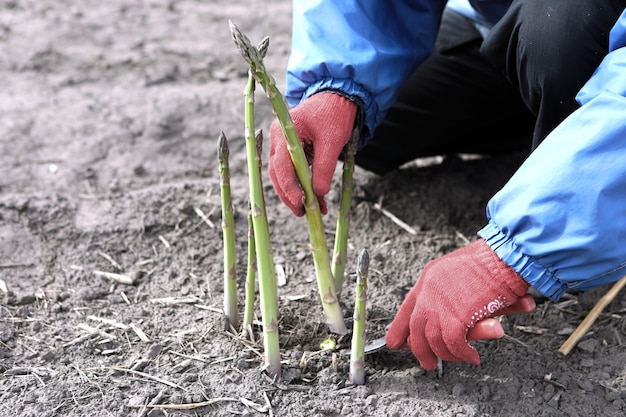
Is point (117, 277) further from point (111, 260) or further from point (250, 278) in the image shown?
point (250, 278)

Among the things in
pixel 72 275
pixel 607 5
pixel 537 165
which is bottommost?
pixel 72 275

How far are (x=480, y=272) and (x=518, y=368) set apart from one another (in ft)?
0.94

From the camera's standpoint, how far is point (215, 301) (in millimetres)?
1764

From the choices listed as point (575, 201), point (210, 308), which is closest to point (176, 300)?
point (210, 308)

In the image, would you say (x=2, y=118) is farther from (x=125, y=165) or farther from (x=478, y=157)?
(x=478, y=157)

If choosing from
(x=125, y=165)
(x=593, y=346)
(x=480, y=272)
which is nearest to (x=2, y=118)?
(x=125, y=165)

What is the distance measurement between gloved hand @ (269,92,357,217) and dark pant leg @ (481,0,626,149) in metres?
0.39

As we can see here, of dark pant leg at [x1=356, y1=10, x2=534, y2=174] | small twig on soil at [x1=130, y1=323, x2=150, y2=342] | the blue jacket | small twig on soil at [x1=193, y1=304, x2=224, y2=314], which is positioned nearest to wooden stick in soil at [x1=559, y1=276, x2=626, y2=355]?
the blue jacket

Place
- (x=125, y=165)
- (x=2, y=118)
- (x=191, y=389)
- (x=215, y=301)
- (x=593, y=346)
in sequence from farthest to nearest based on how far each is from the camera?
1. (x=2, y=118)
2. (x=125, y=165)
3. (x=215, y=301)
4. (x=593, y=346)
5. (x=191, y=389)

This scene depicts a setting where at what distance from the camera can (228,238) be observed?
5.11 ft

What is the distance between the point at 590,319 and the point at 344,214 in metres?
0.60

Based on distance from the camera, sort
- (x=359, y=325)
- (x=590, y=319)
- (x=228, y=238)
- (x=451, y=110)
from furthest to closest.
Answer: (x=451, y=110)
(x=590, y=319)
(x=228, y=238)
(x=359, y=325)

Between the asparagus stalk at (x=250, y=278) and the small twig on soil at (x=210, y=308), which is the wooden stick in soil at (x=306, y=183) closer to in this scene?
the asparagus stalk at (x=250, y=278)

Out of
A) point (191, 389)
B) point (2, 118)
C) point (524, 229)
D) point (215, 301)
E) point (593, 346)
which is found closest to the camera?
point (524, 229)
